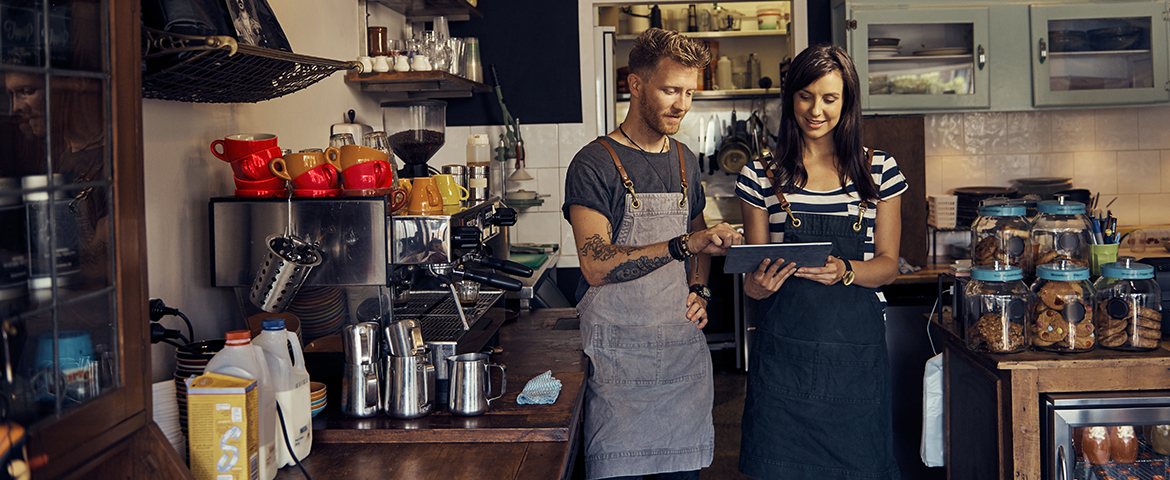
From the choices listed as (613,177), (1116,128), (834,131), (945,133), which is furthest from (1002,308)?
(1116,128)

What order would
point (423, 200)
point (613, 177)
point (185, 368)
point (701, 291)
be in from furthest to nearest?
point (701, 291)
point (613, 177)
point (423, 200)
point (185, 368)

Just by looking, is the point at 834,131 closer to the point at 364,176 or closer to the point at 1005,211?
the point at 1005,211

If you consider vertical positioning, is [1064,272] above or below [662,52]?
below

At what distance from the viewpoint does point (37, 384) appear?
0.83 m

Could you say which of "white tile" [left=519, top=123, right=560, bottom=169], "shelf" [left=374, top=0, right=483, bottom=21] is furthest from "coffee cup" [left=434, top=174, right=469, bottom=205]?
"white tile" [left=519, top=123, right=560, bottom=169]

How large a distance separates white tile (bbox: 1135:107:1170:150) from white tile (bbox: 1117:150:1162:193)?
0.04m

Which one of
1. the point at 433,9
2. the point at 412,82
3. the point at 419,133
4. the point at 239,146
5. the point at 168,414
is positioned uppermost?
the point at 433,9

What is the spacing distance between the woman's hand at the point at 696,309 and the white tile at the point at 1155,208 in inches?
146

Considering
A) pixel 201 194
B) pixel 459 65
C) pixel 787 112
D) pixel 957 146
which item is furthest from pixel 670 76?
pixel 957 146

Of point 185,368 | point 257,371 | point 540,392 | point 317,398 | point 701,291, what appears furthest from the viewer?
point 701,291

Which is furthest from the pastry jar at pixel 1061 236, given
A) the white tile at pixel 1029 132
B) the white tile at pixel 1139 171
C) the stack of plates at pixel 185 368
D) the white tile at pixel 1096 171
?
the white tile at pixel 1139 171

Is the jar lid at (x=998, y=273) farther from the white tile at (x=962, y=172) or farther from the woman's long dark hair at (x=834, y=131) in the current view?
the white tile at (x=962, y=172)

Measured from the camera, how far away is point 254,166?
5.46 feet

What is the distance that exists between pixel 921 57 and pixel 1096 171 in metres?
1.27
